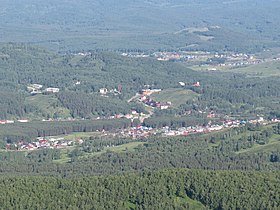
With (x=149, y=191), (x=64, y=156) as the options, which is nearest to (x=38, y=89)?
(x=64, y=156)

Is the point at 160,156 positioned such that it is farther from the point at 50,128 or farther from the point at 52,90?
Result: the point at 52,90

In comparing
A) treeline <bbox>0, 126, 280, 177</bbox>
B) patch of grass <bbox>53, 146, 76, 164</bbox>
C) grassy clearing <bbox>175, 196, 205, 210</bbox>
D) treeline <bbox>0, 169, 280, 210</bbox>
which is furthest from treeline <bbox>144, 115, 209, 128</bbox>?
grassy clearing <bbox>175, 196, 205, 210</bbox>

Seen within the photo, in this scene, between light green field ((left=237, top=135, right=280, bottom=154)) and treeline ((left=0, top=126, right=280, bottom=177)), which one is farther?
light green field ((left=237, top=135, right=280, bottom=154))

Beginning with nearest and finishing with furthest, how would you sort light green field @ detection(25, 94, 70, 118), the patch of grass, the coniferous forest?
the coniferous forest
the patch of grass
light green field @ detection(25, 94, 70, 118)

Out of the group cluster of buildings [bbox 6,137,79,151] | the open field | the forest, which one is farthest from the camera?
the forest

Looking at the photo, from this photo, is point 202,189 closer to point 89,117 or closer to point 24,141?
point 24,141

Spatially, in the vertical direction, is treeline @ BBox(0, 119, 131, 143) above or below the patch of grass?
below

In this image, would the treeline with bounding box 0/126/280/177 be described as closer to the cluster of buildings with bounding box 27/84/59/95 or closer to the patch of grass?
the patch of grass

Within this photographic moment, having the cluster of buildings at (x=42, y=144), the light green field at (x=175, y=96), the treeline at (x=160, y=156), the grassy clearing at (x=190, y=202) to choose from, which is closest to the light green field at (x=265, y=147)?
the treeline at (x=160, y=156)
